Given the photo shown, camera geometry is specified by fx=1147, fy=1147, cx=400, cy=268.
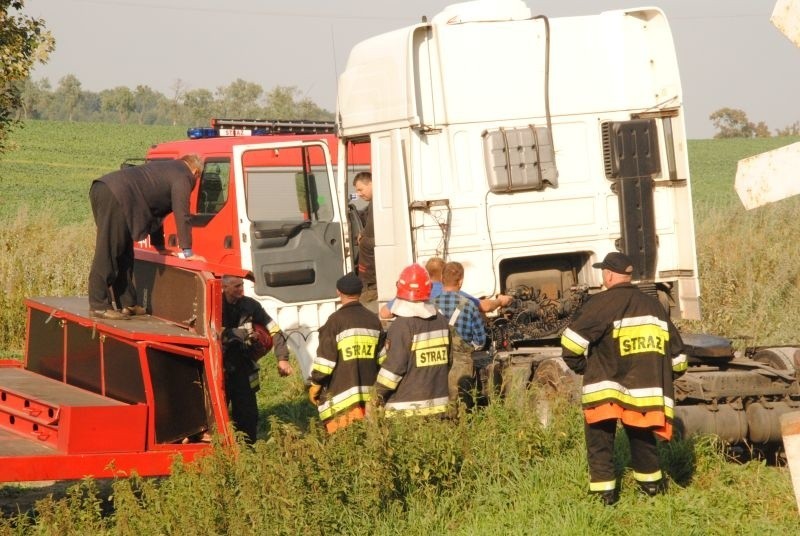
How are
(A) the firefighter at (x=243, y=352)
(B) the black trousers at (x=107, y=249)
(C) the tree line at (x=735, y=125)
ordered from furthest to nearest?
(C) the tree line at (x=735, y=125), (A) the firefighter at (x=243, y=352), (B) the black trousers at (x=107, y=249)

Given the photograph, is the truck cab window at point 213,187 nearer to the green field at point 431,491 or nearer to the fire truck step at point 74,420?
the green field at point 431,491

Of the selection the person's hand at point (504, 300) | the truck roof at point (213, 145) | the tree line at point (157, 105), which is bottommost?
the person's hand at point (504, 300)

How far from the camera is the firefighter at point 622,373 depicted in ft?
21.4

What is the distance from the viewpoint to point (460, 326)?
27.2 feet

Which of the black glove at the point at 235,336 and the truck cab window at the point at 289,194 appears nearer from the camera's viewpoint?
the black glove at the point at 235,336

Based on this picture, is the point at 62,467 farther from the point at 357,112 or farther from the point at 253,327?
the point at 357,112

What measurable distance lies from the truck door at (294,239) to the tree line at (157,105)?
55.6 metres

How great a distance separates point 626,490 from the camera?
6848 mm

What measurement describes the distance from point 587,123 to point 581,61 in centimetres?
51

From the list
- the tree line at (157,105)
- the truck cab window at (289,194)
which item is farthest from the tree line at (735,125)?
the truck cab window at (289,194)

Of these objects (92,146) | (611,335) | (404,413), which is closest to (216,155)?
(404,413)

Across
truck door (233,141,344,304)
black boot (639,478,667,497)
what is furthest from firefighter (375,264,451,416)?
truck door (233,141,344,304)

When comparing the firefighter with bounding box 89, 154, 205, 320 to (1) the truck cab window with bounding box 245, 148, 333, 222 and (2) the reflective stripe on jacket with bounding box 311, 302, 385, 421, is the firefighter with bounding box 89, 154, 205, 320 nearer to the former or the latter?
(2) the reflective stripe on jacket with bounding box 311, 302, 385, 421

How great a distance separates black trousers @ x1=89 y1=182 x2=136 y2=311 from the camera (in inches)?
308
